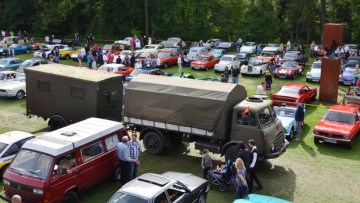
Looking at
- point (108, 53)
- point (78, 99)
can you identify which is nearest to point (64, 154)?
point (78, 99)

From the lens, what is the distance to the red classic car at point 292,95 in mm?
21844

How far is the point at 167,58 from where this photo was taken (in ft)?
116

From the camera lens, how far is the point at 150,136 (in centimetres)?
1638

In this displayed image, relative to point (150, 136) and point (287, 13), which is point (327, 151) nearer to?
point (150, 136)

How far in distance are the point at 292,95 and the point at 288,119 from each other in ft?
12.7

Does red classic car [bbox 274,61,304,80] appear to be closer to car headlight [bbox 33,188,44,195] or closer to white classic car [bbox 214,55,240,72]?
white classic car [bbox 214,55,240,72]

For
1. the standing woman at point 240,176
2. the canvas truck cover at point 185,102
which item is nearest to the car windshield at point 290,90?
the canvas truck cover at point 185,102

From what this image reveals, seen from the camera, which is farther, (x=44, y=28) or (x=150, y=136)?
(x=44, y=28)

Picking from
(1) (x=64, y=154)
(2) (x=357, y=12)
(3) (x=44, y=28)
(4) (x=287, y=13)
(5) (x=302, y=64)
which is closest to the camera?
(1) (x=64, y=154)

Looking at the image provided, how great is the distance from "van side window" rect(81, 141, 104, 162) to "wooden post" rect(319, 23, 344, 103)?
1581cm

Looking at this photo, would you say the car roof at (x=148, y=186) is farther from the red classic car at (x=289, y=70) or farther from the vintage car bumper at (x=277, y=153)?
the red classic car at (x=289, y=70)

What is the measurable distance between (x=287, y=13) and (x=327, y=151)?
36.1 meters

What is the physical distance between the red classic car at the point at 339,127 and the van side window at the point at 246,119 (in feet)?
14.1

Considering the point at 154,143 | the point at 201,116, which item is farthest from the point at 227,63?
the point at 201,116
